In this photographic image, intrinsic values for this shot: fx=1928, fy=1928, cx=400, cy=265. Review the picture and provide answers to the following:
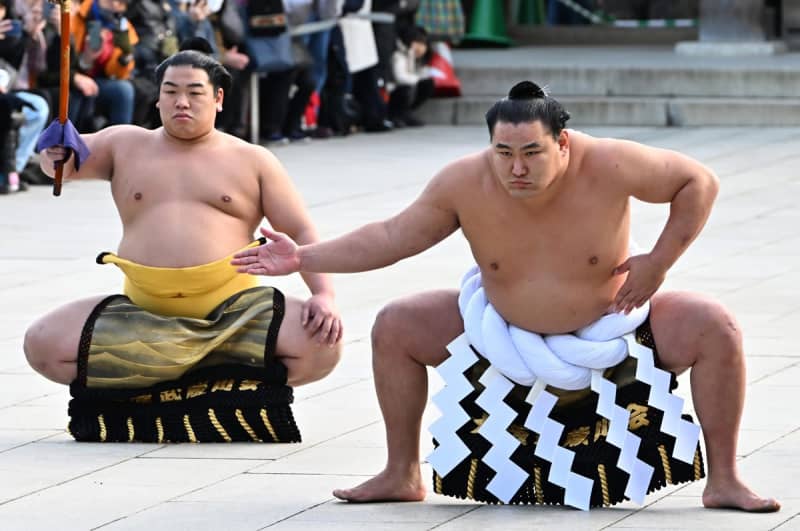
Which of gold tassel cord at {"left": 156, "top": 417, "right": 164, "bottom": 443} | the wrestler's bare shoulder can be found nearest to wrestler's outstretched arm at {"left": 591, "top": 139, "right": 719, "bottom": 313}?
the wrestler's bare shoulder

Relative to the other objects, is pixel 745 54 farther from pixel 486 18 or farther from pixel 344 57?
pixel 344 57

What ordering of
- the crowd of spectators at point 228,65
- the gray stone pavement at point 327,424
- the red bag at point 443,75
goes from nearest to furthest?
the gray stone pavement at point 327,424 → the crowd of spectators at point 228,65 → the red bag at point 443,75

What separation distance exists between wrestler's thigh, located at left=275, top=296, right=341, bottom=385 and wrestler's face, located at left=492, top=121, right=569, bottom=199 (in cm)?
114

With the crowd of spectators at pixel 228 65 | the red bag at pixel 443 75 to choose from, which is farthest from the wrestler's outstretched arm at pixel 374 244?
the red bag at pixel 443 75

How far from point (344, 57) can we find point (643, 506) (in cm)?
1000

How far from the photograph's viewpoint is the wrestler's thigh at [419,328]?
176 inches

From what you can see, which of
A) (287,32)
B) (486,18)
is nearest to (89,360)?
(287,32)

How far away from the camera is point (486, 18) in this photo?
18.6m

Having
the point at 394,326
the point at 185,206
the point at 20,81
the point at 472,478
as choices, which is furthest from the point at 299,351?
the point at 20,81

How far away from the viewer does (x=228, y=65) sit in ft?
41.9

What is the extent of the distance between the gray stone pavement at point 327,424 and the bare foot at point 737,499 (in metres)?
0.03

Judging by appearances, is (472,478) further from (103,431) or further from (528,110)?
(103,431)

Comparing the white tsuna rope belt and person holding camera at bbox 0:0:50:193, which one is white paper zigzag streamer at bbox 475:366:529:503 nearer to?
the white tsuna rope belt

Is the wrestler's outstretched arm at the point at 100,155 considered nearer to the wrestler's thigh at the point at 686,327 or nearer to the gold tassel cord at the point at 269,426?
the gold tassel cord at the point at 269,426
